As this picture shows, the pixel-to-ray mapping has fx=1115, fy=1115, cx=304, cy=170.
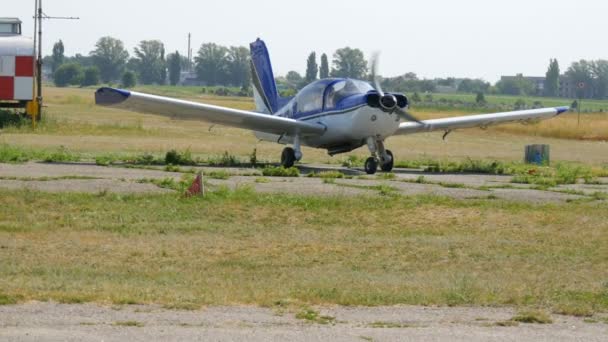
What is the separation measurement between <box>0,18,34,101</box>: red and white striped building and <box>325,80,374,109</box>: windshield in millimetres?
21570

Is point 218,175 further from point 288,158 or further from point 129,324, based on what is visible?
point 129,324

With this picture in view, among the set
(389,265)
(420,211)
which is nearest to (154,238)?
(389,265)

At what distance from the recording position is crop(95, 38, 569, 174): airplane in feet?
82.5

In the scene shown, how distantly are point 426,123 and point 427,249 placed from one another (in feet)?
49.4

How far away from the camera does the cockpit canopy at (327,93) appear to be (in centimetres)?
2612

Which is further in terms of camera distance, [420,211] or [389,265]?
[420,211]

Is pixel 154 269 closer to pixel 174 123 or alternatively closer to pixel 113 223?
pixel 113 223

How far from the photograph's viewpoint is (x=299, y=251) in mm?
13453

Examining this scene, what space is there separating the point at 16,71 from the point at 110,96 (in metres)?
21.6

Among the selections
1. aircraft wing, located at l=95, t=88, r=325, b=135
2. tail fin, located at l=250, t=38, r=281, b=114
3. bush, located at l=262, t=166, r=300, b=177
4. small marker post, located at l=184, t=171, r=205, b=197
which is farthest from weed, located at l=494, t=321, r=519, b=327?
tail fin, located at l=250, t=38, r=281, b=114

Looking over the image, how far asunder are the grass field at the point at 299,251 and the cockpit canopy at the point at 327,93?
8222 millimetres

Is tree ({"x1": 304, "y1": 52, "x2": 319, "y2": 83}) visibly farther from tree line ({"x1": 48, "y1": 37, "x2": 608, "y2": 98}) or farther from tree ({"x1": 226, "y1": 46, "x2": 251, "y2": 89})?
tree ({"x1": 226, "y1": 46, "x2": 251, "y2": 89})

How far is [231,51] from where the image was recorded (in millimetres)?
190500

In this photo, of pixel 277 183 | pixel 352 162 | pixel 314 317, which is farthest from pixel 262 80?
pixel 314 317
